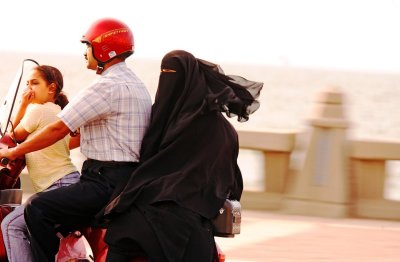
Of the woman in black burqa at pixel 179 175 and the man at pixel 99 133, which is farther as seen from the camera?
the man at pixel 99 133

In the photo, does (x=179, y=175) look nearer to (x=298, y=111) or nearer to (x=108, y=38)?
(x=108, y=38)

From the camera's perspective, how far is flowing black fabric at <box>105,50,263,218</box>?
6.02 meters

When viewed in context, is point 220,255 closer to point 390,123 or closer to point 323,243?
point 323,243

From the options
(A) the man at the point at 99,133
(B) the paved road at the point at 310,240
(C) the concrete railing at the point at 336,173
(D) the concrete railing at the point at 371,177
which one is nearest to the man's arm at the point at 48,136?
(A) the man at the point at 99,133

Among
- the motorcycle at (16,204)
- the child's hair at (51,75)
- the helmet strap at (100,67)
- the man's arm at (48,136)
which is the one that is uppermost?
the helmet strap at (100,67)

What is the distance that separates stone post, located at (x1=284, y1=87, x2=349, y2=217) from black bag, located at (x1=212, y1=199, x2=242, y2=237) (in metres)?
6.38

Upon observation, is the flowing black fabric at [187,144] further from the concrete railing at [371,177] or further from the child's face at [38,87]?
the concrete railing at [371,177]

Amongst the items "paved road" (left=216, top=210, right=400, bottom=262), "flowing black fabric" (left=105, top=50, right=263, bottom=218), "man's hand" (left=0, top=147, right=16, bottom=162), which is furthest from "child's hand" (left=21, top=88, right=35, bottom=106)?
"paved road" (left=216, top=210, right=400, bottom=262)

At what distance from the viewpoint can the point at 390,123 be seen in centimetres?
6031

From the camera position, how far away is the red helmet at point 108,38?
6.21m

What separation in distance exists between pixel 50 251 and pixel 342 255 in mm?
4124

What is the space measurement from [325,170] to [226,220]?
655 cm

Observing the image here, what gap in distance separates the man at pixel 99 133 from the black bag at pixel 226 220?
0.51 meters

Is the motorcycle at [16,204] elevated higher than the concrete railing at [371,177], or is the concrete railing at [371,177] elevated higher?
the motorcycle at [16,204]
